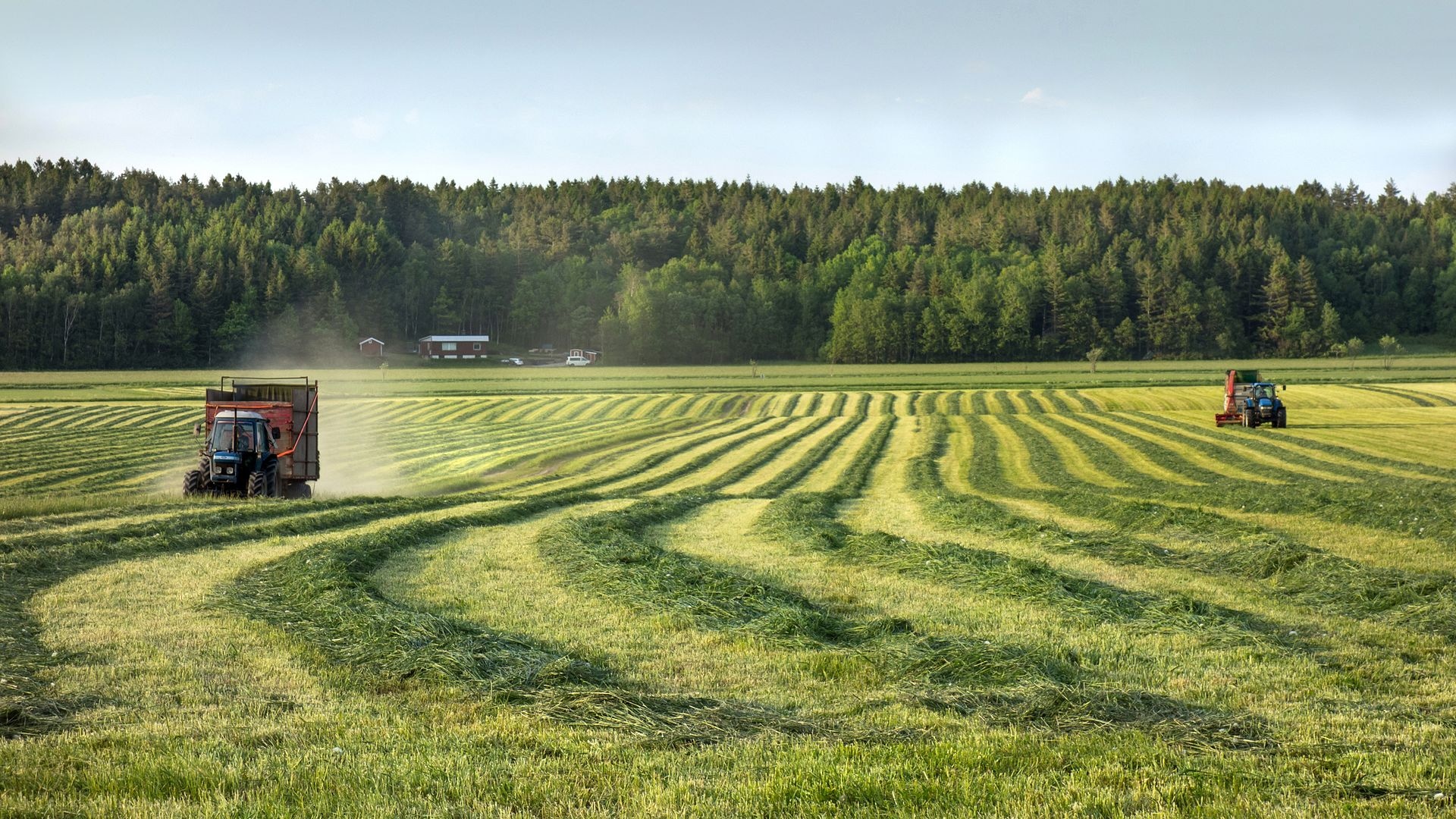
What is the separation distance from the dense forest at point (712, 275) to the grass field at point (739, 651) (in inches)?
4144

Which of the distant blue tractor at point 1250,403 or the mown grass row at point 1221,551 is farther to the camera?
the distant blue tractor at point 1250,403

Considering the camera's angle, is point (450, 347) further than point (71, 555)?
Yes

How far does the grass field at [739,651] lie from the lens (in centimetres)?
661

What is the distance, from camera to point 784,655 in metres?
10.2

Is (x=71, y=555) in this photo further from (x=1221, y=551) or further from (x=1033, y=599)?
(x=1221, y=551)

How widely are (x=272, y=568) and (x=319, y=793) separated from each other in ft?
31.5

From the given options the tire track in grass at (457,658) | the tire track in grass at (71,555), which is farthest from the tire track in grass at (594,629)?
the tire track in grass at (71,555)

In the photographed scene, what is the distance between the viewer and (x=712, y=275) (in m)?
160

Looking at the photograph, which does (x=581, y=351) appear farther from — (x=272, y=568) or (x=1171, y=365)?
(x=272, y=568)

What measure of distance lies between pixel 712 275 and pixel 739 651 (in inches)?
5959

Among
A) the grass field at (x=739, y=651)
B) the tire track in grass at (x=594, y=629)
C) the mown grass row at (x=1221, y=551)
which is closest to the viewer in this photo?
the grass field at (x=739, y=651)

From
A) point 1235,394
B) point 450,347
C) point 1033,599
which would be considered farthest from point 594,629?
point 450,347

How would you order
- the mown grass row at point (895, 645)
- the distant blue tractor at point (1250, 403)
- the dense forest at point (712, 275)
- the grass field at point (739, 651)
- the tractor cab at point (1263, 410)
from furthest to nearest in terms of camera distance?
the dense forest at point (712, 275) → the distant blue tractor at point (1250, 403) → the tractor cab at point (1263, 410) → the mown grass row at point (895, 645) → the grass field at point (739, 651)

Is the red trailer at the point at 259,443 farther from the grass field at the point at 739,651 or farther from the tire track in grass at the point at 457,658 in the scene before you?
the tire track in grass at the point at 457,658
